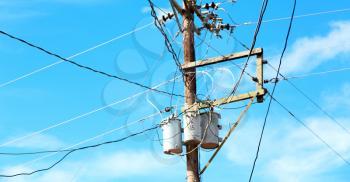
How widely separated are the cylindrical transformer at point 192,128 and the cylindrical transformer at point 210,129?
0.12 m

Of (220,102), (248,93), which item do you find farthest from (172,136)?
(248,93)

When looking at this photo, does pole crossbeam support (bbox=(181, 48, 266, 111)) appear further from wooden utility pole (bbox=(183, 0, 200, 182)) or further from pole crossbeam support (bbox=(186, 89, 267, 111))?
wooden utility pole (bbox=(183, 0, 200, 182))

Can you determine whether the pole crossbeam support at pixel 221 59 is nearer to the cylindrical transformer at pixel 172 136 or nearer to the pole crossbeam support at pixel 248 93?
the pole crossbeam support at pixel 248 93

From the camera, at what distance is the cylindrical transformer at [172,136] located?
41.6 feet

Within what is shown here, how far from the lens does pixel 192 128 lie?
41.8 feet

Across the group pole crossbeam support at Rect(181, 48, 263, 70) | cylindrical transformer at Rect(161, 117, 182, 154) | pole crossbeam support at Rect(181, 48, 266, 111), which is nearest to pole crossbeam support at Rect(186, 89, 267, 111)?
pole crossbeam support at Rect(181, 48, 266, 111)

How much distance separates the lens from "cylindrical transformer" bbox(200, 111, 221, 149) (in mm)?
12758

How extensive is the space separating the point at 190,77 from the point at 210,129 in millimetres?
1228

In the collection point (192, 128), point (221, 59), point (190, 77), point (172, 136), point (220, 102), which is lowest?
point (172, 136)

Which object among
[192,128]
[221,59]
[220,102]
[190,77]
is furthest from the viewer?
[190,77]

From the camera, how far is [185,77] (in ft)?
44.2

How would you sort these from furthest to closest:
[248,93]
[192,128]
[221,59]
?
[221,59] < [248,93] < [192,128]

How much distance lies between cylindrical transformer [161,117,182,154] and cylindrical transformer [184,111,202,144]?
13cm

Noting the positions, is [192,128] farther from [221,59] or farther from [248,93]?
[221,59]
